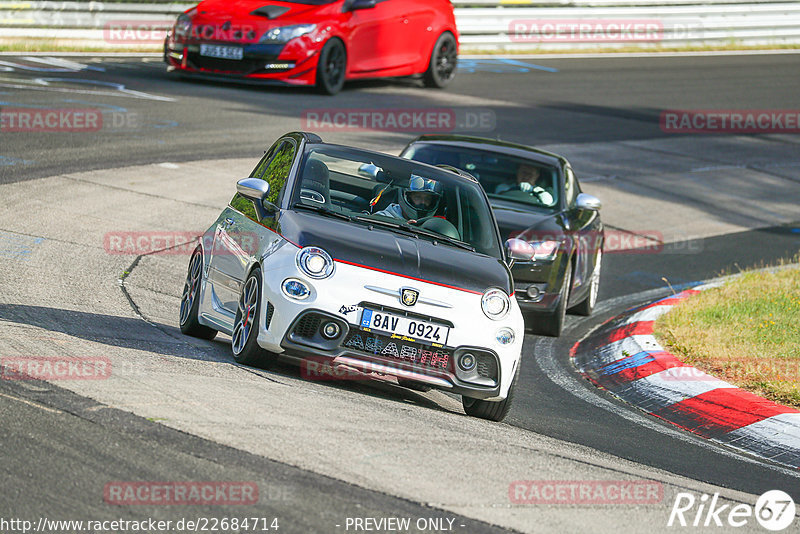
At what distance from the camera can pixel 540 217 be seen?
10.4m

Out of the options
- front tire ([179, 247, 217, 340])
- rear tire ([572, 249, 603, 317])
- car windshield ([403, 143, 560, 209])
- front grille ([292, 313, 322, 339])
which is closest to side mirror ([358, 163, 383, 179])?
front tire ([179, 247, 217, 340])

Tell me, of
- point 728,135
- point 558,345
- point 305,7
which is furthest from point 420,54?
point 558,345

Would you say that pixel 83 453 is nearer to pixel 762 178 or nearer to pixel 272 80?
pixel 272 80

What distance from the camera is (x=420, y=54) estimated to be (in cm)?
2144

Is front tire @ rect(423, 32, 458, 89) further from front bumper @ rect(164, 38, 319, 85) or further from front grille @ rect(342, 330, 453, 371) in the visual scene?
front grille @ rect(342, 330, 453, 371)

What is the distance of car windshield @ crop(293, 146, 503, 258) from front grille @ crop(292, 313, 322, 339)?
3.72 feet

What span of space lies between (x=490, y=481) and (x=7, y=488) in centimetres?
207

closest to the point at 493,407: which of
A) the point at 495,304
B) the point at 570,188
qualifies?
the point at 495,304

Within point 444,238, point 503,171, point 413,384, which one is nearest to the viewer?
point 413,384

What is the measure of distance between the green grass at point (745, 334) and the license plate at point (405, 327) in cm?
277

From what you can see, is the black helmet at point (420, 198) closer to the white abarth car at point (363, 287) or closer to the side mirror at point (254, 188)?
the white abarth car at point (363, 287)

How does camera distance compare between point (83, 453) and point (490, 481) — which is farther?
point (490, 481)

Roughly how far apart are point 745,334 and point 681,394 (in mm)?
1544

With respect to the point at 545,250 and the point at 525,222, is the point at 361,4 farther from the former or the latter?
the point at 545,250
